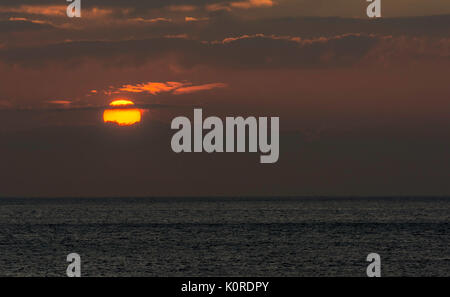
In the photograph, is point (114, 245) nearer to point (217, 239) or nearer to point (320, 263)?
point (217, 239)

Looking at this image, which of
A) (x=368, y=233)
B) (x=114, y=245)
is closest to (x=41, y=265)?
(x=114, y=245)

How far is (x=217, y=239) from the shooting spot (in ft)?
355

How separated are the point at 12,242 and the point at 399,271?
5857 centimetres

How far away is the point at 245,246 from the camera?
9462 centimetres
